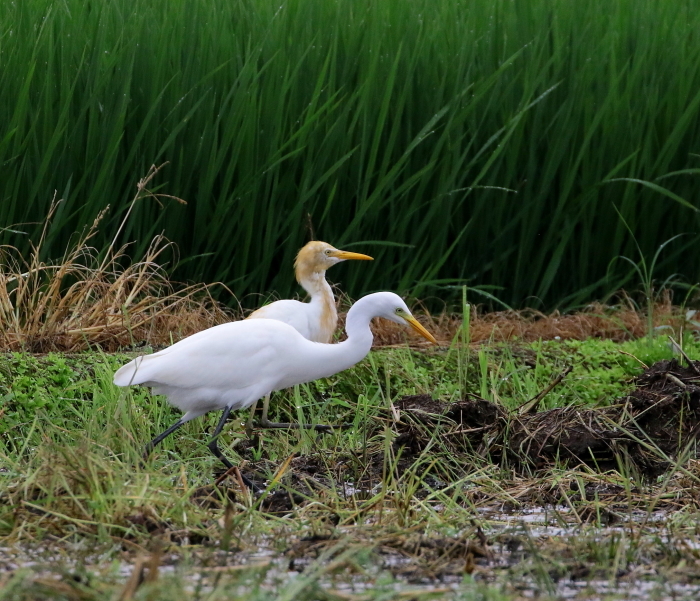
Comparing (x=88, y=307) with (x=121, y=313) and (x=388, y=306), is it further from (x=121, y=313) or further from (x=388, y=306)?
(x=388, y=306)

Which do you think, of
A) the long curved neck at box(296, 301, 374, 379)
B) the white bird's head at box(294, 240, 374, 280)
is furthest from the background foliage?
the long curved neck at box(296, 301, 374, 379)

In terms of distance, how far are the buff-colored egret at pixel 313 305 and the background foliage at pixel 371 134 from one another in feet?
2.12

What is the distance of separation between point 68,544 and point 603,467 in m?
2.30

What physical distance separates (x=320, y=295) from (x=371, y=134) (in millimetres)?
1581

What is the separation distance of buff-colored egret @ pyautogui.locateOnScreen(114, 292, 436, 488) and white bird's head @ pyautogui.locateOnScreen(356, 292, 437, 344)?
0.11m

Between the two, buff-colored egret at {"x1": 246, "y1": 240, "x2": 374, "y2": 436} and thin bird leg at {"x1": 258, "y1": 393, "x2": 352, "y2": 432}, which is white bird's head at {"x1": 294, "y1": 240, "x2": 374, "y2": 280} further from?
thin bird leg at {"x1": 258, "y1": 393, "x2": 352, "y2": 432}

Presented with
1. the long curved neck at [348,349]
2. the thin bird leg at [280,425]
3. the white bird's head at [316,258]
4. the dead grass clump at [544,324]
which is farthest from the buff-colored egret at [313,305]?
the long curved neck at [348,349]

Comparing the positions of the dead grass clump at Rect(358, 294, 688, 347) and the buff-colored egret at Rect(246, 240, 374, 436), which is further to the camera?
the dead grass clump at Rect(358, 294, 688, 347)

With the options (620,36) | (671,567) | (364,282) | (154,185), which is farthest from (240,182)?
(671,567)

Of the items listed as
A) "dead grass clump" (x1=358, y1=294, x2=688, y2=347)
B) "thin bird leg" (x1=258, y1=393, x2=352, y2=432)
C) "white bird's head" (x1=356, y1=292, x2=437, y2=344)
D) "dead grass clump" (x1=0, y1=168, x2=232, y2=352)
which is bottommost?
"dead grass clump" (x1=358, y1=294, x2=688, y2=347)

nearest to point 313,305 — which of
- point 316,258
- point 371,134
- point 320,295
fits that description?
point 320,295

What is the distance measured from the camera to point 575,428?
493cm

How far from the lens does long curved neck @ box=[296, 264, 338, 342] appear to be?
6.37m

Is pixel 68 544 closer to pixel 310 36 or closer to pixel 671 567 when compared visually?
pixel 671 567
